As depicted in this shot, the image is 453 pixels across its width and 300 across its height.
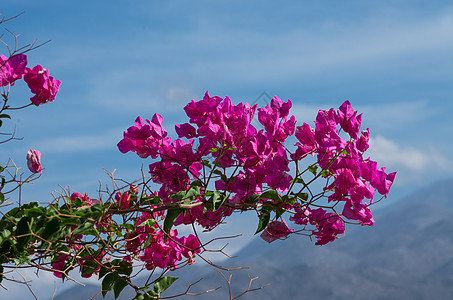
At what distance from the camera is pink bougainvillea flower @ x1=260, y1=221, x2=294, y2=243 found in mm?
1801

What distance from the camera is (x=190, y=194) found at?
163cm

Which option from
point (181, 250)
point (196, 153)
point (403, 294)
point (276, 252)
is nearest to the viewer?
point (196, 153)

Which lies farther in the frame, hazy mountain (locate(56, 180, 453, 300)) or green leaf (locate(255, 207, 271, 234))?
hazy mountain (locate(56, 180, 453, 300))

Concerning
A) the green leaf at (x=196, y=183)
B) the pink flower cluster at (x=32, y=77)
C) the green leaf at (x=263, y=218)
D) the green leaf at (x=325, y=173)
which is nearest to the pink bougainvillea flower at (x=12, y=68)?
the pink flower cluster at (x=32, y=77)

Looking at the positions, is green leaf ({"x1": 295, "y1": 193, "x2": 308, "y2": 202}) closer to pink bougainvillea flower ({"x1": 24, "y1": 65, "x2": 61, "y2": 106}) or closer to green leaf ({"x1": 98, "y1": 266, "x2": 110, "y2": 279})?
green leaf ({"x1": 98, "y1": 266, "x2": 110, "y2": 279})

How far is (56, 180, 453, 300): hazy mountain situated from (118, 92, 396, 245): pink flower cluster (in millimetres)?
80973

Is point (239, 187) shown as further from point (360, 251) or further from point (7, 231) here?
point (360, 251)

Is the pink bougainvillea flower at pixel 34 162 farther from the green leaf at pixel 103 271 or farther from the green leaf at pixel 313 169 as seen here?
the green leaf at pixel 313 169

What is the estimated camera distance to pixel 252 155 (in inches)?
67.1

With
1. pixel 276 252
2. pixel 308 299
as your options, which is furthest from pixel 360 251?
pixel 308 299

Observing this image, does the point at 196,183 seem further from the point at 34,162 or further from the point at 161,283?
the point at 34,162

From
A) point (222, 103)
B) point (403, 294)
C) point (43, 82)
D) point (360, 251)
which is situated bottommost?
point (222, 103)

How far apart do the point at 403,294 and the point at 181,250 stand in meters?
117

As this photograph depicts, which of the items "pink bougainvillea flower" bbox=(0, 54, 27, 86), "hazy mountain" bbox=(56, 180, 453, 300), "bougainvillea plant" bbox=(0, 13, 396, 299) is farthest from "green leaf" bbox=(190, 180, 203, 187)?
"hazy mountain" bbox=(56, 180, 453, 300)
